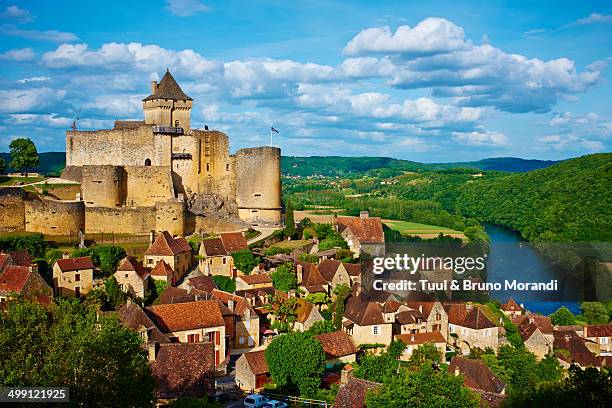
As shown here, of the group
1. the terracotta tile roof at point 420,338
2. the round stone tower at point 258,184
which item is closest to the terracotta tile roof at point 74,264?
the round stone tower at point 258,184

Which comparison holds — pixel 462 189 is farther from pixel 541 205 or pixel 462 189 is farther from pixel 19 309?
pixel 19 309

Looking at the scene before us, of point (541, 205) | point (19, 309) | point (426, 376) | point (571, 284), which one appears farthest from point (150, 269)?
point (541, 205)

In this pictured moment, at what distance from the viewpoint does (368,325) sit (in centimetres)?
3422

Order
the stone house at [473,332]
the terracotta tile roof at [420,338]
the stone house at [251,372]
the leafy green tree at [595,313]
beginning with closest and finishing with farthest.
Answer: the stone house at [251,372] < the terracotta tile roof at [420,338] < the stone house at [473,332] < the leafy green tree at [595,313]

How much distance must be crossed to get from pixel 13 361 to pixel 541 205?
10117 cm

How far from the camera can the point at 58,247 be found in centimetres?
3862

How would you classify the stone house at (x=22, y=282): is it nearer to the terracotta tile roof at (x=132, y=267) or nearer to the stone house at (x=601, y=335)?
the terracotta tile roof at (x=132, y=267)

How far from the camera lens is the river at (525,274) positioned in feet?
182

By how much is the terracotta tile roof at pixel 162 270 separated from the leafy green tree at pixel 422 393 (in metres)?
18.7

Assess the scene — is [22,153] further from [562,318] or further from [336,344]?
[562,318]

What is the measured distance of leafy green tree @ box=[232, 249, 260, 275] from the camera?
39.1m

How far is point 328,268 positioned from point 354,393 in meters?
17.6

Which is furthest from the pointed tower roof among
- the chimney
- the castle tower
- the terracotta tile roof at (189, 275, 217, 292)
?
the chimney

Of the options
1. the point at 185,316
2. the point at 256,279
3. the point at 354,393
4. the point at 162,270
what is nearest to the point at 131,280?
the point at 162,270
